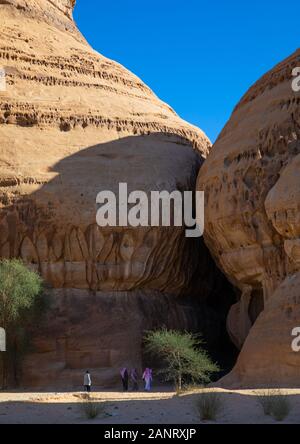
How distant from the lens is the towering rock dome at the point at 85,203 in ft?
93.0

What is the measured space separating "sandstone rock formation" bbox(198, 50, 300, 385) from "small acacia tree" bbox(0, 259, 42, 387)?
689 cm

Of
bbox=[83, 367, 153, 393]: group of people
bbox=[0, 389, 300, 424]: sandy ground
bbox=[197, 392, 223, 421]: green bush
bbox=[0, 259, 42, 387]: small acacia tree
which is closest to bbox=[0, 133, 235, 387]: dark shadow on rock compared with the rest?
bbox=[83, 367, 153, 393]: group of people

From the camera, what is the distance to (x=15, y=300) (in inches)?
1021

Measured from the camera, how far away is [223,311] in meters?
35.2

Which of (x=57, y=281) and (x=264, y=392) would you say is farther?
(x=57, y=281)

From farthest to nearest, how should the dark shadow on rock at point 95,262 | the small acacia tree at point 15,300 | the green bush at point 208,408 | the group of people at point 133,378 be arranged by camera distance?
the dark shadow on rock at point 95,262 → the small acacia tree at point 15,300 → the group of people at point 133,378 → the green bush at point 208,408

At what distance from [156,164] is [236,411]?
17371 millimetres

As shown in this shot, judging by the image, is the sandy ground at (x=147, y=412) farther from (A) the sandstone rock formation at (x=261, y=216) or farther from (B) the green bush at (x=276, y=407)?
(A) the sandstone rock formation at (x=261, y=216)

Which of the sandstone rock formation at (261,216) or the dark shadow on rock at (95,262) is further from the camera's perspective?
the dark shadow on rock at (95,262)

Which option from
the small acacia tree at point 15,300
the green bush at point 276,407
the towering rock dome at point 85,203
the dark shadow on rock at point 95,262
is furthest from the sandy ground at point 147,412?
the towering rock dome at point 85,203

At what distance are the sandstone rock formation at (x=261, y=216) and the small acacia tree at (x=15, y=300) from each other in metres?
6.89

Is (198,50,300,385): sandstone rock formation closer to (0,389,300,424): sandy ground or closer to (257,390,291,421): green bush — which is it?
(0,389,300,424): sandy ground

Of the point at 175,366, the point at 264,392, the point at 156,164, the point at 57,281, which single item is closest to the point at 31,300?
the point at 57,281

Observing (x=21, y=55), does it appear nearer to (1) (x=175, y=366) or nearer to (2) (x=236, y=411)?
(1) (x=175, y=366)
